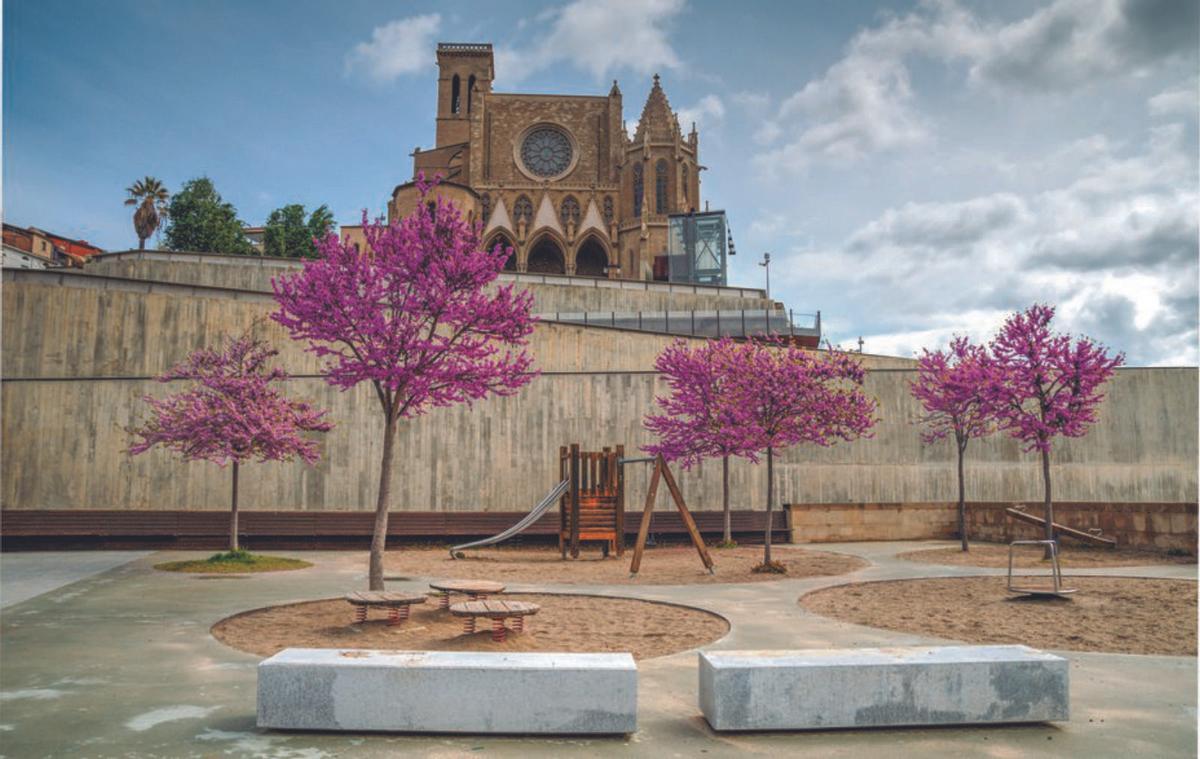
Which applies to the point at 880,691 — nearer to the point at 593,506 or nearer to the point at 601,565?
the point at 601,565

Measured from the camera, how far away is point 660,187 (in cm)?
6619

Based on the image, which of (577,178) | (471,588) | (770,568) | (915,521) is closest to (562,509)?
(770,568)

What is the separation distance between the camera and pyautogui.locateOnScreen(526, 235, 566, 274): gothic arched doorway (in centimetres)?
6531

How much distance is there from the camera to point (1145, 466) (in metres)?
26.0

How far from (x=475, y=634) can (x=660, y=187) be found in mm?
59645

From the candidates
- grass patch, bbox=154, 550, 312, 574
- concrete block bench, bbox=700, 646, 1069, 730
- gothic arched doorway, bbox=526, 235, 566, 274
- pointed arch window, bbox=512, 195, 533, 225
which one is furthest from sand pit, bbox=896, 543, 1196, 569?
pointed arch window, bbox=512, 195, 533, 225

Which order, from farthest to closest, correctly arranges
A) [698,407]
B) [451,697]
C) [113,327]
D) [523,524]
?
[113,327], [698,407], [523,524], [451,697]

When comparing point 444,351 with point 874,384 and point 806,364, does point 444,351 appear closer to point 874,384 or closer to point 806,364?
point 806,364

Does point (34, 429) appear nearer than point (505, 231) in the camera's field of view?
Yes

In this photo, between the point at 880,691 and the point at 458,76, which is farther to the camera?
the point at 458,76

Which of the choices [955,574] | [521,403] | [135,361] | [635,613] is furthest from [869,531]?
[135,361]

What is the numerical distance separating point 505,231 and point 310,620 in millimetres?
54044

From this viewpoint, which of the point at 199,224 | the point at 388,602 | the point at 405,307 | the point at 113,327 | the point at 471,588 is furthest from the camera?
the point at 199,224

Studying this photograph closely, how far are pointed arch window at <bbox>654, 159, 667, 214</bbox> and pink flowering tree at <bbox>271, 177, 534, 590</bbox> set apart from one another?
54541 mm
